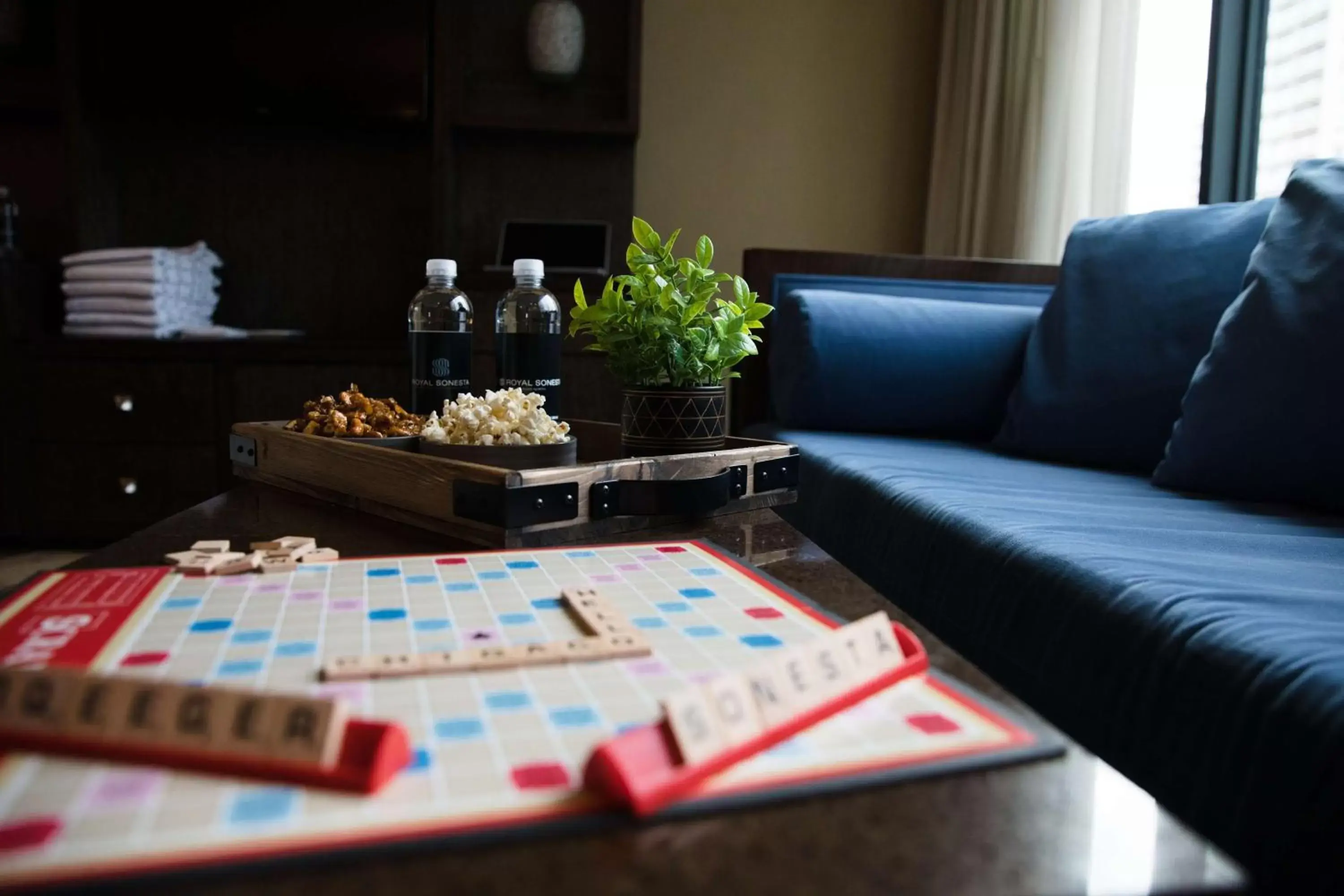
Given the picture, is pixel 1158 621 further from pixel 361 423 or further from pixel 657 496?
pixel 361 423

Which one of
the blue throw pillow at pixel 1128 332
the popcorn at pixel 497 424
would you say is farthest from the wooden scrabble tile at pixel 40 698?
the blue throw pillow at pixel 1128 332

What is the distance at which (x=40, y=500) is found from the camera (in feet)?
7.98

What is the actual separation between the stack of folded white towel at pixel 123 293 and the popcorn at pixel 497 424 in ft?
6.08

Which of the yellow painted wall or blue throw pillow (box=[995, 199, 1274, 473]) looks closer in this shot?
blue throw pillow (box=[995, 199, 1274, 473])

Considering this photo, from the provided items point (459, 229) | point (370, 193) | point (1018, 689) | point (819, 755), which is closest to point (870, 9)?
point (459, 229)

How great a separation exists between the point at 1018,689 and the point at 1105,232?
105 centimetres

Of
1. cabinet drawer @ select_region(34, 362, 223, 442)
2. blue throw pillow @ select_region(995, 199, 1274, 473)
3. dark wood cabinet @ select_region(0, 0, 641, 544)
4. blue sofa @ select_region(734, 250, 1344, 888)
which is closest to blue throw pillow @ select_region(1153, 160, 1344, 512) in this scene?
blue sofa @ select_region(734, 250, 1344, 888)

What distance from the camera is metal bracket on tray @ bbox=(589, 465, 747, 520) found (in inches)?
31.5

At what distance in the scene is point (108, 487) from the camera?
96.3 inches

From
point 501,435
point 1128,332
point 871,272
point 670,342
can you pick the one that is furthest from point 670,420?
point 871,272

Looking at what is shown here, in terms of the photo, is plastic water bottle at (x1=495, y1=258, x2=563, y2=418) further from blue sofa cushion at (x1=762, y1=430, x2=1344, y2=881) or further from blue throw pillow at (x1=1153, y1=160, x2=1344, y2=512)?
blue throw pillow at (x1=1153, y1=160, x2=1344, y2=512)

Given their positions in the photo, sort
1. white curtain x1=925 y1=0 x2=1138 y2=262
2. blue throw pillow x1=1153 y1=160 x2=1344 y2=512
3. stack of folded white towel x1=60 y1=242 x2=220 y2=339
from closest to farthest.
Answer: blue throw pillow x1=1153 y1=160 x2=1344 y2=512
white curtain x1=925 y1=0 x2=1138 y2=262
stack of folded white towel x1=60 y1=242 x2=220 y2=339

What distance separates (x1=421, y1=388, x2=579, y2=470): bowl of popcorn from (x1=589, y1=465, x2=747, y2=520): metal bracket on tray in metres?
0.08

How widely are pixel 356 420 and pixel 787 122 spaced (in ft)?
7.64
